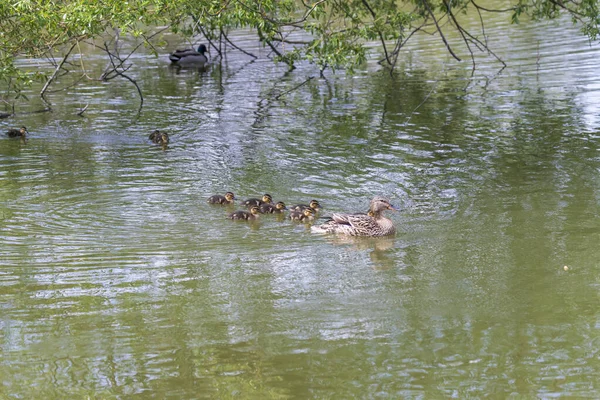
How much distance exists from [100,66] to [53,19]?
33.5ft

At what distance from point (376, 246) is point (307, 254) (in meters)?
0.80

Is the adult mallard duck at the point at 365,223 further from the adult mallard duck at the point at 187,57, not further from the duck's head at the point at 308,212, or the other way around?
the adult mallard duck at the point at 187,57

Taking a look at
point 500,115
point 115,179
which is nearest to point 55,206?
point 115,179

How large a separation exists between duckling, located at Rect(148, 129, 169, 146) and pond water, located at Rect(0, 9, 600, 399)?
168mm

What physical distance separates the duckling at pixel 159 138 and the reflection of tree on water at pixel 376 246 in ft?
17.1

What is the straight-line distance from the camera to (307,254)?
28.2ft

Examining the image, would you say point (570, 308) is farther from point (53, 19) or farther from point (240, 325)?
point (53, 19)

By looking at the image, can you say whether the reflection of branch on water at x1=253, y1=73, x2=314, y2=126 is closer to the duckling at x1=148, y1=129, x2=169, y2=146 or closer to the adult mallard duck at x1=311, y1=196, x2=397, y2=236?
the duckling at x1=148, y1=129, x2=169, y2=146

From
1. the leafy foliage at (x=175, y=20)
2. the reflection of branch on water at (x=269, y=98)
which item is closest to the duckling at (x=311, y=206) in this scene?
the leafy foliage at (x=175, y=20)

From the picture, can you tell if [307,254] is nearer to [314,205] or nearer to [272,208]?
[314,205]

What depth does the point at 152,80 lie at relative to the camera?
2034 cm

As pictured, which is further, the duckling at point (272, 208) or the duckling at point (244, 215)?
the duckling at point (272, 208)

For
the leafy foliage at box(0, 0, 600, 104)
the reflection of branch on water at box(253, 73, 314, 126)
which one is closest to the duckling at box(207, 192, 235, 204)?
the leafy foliage at box(0, 0, 600, 104)

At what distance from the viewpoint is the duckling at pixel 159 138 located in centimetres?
1373
